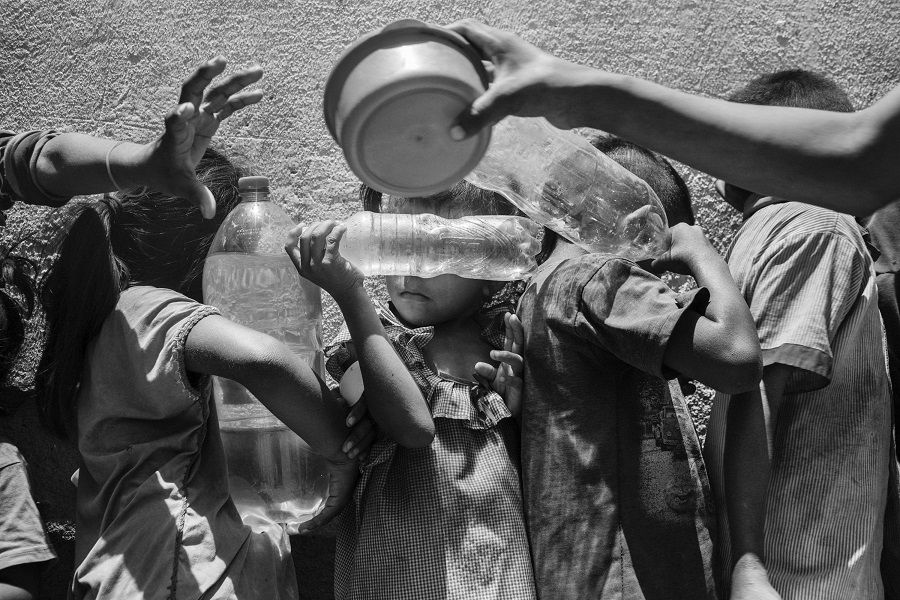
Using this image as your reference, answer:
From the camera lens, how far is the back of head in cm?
229

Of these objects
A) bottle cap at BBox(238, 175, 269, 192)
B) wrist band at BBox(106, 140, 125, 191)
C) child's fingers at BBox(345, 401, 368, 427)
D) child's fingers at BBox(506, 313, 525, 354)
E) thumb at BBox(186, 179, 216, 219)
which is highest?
wrist band at BBox(106, 140, 125, 191)

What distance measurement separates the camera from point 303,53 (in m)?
2.70

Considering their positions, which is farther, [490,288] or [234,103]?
[490,288]

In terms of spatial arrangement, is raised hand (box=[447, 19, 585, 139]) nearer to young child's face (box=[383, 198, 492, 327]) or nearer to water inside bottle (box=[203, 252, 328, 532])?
young child's face (box=[383, 198, 492, 327])

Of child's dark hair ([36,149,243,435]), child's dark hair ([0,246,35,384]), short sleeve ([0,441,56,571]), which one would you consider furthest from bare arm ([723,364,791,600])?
child's dark hair ([0,246,35,384])

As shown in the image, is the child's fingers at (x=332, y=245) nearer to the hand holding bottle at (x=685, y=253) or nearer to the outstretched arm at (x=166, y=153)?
the outstretched arm at (x=166, y=153)

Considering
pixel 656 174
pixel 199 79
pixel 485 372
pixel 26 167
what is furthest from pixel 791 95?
pixel 26 167

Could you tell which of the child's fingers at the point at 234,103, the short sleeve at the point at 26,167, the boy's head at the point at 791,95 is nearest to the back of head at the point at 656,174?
the boy's head at the point at 791,95

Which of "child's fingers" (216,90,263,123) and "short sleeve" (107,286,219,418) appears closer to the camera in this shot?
"short sleeve" (107,286,219,418)

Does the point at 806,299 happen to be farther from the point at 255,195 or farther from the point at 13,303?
the point at 13,303

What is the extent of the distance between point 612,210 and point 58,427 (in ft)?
4.57

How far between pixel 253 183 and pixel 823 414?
140 centimetres

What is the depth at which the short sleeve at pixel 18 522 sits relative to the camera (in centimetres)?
203

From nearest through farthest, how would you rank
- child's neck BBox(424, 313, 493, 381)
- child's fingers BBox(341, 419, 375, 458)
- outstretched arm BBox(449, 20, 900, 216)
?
outstretched arm BBox(449, 20, 900, 216) → child's fingers BBox(341, 419, 375, 458) → child's neck BBox(424, 313, 493, 381)
